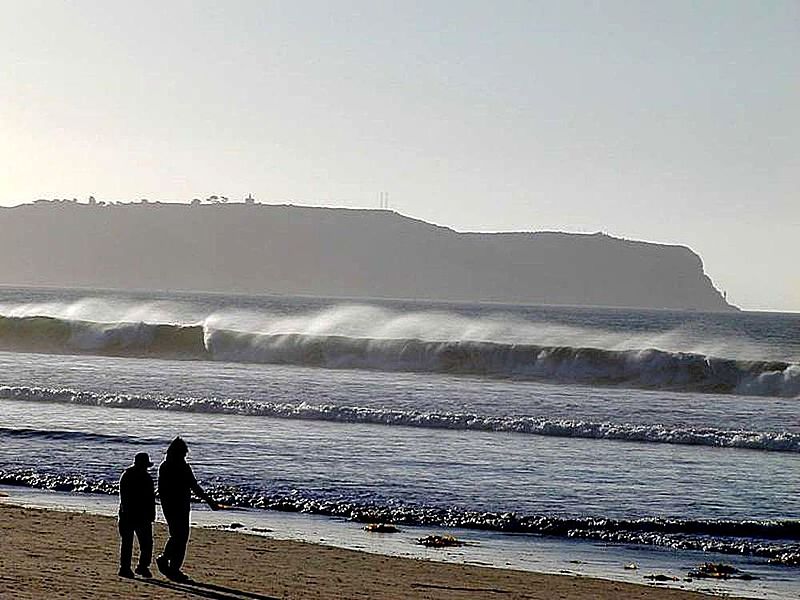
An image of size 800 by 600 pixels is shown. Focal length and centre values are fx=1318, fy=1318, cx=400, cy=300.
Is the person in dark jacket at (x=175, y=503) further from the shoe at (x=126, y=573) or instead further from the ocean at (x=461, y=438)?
the ocean at (x=461, y=438)

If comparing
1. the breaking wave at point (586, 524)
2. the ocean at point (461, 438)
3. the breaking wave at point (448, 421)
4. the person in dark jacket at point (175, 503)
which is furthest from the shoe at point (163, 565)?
the breaking wave at point (448, 421)

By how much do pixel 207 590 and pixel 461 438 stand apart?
1489 cm

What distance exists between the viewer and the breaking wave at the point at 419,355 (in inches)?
1876

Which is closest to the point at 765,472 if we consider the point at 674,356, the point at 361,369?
the point at 674,356

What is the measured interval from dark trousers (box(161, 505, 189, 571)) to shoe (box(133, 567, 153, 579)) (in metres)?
0.23

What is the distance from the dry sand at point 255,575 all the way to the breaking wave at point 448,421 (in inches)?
456

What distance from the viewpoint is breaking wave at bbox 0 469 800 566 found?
16.2 m

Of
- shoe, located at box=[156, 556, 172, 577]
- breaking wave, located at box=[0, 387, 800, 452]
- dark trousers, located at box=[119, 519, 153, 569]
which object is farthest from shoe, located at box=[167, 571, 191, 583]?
breaking wave, located at box=[0, 387, 800, 452]

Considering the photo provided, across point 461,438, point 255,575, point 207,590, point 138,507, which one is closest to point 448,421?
point 461,438

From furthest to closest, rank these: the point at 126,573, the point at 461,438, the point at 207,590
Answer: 1. the point at 461,438
2. the point at 126,573
3. the point at 207,590

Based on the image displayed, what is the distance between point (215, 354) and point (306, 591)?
4636 centimetres

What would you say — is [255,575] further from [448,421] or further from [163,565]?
[448,421]

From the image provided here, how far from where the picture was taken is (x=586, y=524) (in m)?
17.0

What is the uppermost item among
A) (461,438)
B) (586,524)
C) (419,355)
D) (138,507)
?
(419,355)
